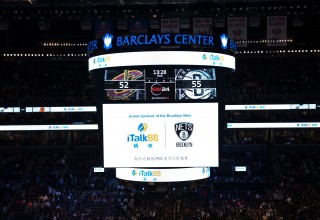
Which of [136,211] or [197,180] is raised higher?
[197,180]

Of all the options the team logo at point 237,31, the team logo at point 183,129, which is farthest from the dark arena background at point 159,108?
the team logo at point 237,31

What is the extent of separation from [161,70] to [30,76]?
92.8 feet

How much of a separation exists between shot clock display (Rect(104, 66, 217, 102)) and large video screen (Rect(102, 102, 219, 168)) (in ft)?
0.82

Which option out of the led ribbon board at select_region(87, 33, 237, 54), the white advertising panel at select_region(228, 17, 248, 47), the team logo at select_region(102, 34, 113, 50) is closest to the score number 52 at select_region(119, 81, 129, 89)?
the led ribbon board at select_region(87, 33, 237, 54)

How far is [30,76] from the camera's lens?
139ft

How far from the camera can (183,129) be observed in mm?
16047

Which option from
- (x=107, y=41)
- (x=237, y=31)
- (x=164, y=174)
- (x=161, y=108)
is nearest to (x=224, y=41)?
(x=161, y=108)

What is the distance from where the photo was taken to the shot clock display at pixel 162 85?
16078 mm

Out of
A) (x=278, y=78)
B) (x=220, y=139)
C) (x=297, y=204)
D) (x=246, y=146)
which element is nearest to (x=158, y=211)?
(x=297, y=204)

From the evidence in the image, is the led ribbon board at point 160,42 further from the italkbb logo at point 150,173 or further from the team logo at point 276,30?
the team logo at point 276,30

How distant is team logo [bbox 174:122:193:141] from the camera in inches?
632

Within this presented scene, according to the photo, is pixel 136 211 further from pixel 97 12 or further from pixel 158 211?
pixel 97 12

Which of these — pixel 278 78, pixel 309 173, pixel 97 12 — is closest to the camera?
pixel 97 12

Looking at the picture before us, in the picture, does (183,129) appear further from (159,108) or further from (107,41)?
(107,41)
